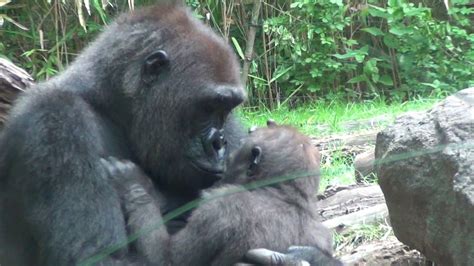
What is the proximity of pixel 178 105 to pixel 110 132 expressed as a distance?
24 cm

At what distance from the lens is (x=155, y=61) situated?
3008 mm

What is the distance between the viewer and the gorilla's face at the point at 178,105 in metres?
3.01

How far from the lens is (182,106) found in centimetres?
303

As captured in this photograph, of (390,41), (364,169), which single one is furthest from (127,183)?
(364,169)

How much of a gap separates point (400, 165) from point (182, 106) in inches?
31.2

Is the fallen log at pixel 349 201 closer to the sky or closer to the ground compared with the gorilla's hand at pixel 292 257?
closer to the ground

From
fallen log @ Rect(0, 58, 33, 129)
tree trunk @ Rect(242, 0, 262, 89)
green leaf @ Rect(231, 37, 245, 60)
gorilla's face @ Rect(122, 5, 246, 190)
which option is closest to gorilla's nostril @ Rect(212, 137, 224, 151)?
gorilla's face @ Rect(122, 5, 246, 190)

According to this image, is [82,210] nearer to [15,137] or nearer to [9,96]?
[15,137]

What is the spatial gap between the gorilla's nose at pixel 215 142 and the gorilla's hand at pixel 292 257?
34 centimetres

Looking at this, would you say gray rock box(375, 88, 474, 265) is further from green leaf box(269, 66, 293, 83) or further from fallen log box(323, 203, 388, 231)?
green leaf box(269, 66, 293, 83)

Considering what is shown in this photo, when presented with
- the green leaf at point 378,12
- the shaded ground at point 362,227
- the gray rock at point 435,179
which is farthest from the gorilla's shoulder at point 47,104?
the green leaf at point 378,12

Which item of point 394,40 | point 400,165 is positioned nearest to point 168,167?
point 400,165

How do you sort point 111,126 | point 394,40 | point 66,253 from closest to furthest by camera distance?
point 66,253, point 111,126, point 394,40

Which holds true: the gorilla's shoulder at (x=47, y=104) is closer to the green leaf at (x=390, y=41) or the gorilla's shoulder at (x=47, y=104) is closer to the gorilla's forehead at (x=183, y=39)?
the gorilla's forehead at (x=183, y=39)
